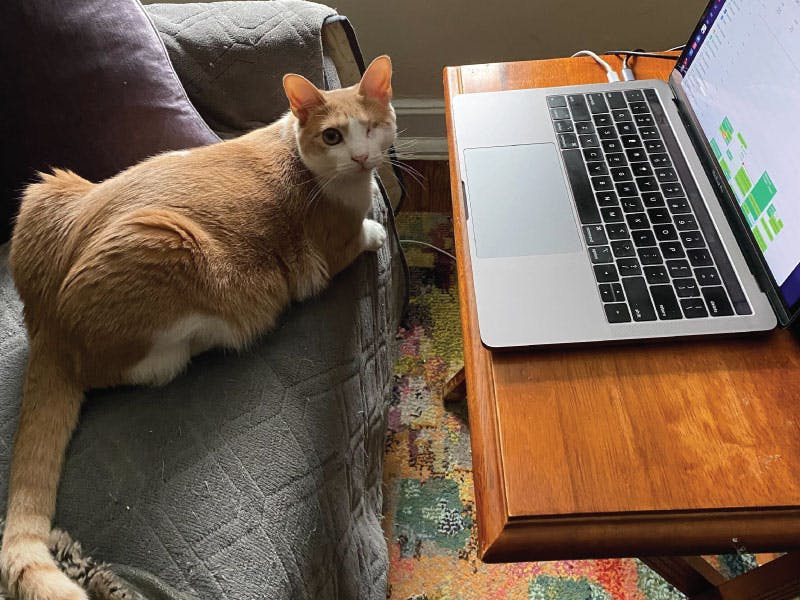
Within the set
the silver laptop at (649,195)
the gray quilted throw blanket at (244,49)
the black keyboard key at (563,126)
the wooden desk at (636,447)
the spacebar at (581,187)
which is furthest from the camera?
the gray quilted throw blanket at (244,49)

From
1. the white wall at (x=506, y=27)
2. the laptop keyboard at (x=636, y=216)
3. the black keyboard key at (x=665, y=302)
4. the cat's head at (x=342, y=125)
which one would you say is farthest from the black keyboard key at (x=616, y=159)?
the white wall at (x=506, y=27)

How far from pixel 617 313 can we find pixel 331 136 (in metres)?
0.53

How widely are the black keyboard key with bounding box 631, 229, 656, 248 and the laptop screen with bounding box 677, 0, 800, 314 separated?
100 millimetres

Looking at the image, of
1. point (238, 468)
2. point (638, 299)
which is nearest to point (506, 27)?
point (638, 299)

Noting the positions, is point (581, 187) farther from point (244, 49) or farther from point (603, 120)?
point (244, 49)

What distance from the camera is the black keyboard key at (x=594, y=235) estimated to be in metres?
0.70

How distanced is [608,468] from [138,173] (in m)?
0.74

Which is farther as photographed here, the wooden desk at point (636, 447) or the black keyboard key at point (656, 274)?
the black keyboard key at point (656, 274)

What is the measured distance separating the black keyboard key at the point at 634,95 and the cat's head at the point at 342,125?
14.0 inches

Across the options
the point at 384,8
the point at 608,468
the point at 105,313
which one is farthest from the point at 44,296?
the point at 384,8

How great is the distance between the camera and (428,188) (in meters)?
1.80

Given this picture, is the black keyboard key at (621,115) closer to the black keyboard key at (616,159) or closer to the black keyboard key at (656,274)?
the black keyboard key at (616,159)

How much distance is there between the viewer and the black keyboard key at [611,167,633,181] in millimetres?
769

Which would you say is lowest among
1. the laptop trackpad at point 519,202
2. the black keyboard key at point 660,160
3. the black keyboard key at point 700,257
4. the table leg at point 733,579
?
the table leg at point 733,579
